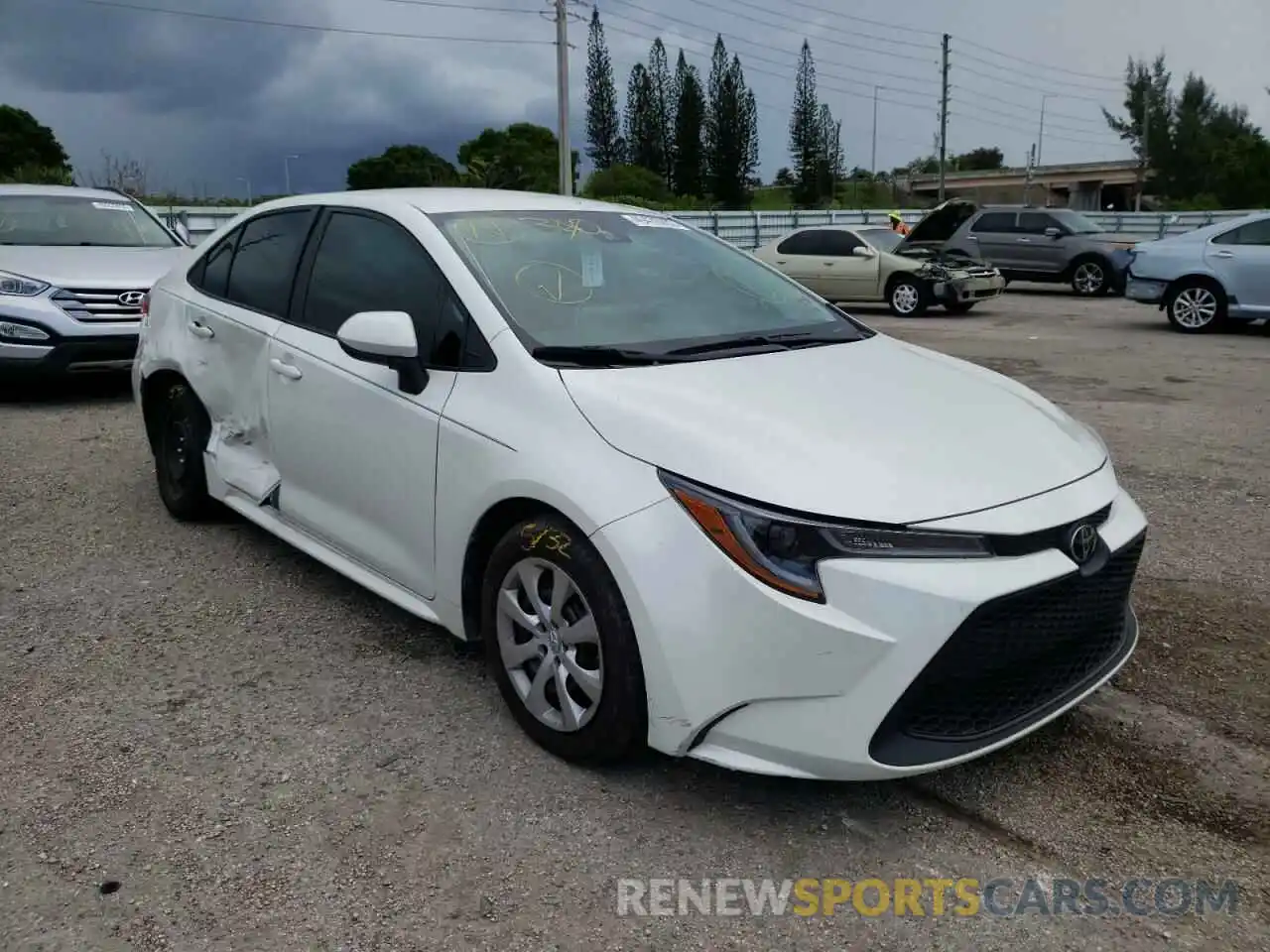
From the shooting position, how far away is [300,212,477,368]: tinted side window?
339 cm

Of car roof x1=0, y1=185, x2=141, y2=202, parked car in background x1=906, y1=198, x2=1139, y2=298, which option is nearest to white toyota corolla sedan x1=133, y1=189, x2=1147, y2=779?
car roof x1=0, y1=185, x2=141, y2=202

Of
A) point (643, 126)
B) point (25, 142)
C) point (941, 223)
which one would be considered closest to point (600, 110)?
point (643, 126)

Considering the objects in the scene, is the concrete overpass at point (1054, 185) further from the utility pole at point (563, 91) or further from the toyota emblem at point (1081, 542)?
the toyota emblem at point (1081, 542)

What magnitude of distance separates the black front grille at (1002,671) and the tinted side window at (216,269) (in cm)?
343

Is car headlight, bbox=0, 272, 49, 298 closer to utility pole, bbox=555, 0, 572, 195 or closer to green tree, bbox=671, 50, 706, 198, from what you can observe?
utility pole, bbox=555, 0, 572, 195

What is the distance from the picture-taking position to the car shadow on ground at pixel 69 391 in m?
8.41

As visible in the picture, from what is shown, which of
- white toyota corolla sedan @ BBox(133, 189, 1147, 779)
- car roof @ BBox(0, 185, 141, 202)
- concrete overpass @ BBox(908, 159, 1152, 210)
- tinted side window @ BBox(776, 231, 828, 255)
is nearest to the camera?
white toyota corolla sedan @ BBox(133, 189, 1147, 779)

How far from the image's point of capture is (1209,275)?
513 inches

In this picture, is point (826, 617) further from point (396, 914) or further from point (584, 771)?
point (396, 914)

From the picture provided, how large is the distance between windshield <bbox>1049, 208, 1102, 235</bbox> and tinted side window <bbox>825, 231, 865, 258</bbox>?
4.77 m

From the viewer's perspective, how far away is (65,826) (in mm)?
2766

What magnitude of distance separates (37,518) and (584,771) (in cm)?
370

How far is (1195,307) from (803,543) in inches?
502

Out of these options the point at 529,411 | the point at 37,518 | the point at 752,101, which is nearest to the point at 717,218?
the point at 37,518
